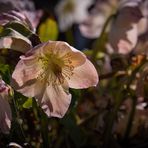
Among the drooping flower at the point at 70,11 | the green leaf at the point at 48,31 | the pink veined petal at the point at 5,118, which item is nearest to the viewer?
the pink veined petal at the point at 5,118

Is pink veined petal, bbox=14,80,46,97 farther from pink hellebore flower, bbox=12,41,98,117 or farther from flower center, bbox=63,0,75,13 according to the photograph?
flower center, bbox=63,0,75,13

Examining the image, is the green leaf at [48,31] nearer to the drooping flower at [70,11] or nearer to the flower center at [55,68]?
the flower center at [55,68]

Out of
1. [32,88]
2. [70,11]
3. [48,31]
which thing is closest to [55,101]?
[32,88]

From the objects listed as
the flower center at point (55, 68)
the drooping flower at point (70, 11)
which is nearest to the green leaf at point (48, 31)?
the flower center at point (55, 68)

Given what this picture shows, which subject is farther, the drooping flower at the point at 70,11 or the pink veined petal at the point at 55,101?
the drooping flower at the point at 70,11

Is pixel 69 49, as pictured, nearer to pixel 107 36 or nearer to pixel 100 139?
pixel 100 139

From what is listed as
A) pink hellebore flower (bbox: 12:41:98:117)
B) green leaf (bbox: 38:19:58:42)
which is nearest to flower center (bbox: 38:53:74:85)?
pink hellebore flower (bbox: 12:41:98:117)

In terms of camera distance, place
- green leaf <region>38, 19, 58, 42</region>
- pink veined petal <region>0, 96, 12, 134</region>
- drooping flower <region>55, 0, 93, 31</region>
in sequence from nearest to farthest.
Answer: pink veined petal <region>0, 96, 12, 134</region> < green leaf <region>38, 19, 58, 42</region> < drooping flower <region>55, 0, 93, 31</region>

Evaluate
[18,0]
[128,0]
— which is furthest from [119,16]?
[18,0]

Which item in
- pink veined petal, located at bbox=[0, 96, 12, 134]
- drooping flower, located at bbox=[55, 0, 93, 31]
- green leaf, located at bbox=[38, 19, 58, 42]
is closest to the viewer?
pink veined petal, located at bbox=[0, 96, 12, 134]
